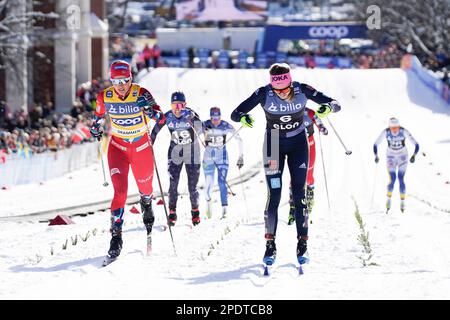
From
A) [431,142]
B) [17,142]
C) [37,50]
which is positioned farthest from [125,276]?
[37,50]

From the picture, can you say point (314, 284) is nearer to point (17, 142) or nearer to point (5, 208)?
point (5, 208)

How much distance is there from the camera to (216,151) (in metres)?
17.3

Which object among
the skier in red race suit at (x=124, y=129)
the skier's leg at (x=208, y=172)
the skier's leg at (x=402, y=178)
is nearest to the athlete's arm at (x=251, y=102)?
the skier in red race suit at (x=124, y=129)

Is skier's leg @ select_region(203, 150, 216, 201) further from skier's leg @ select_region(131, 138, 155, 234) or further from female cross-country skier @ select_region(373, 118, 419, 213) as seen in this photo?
skier's leg @ select_region(131, 138, 155, 234)

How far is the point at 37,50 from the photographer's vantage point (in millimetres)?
42250

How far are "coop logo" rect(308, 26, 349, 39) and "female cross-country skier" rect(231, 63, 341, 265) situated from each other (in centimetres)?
4469

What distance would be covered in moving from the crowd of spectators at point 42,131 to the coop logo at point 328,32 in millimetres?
20077

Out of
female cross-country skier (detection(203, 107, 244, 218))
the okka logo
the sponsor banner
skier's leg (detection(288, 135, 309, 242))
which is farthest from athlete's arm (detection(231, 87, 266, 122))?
the sponsor banner

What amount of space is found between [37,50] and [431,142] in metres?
17.4

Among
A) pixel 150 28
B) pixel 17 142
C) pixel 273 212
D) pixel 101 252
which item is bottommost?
pixel 150 28

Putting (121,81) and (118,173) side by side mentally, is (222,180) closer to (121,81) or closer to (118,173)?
(118,173)

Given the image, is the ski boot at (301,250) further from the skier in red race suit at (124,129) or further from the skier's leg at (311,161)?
the skier's leg at (311,161)

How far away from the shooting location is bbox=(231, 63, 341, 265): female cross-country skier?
34.7 ft
